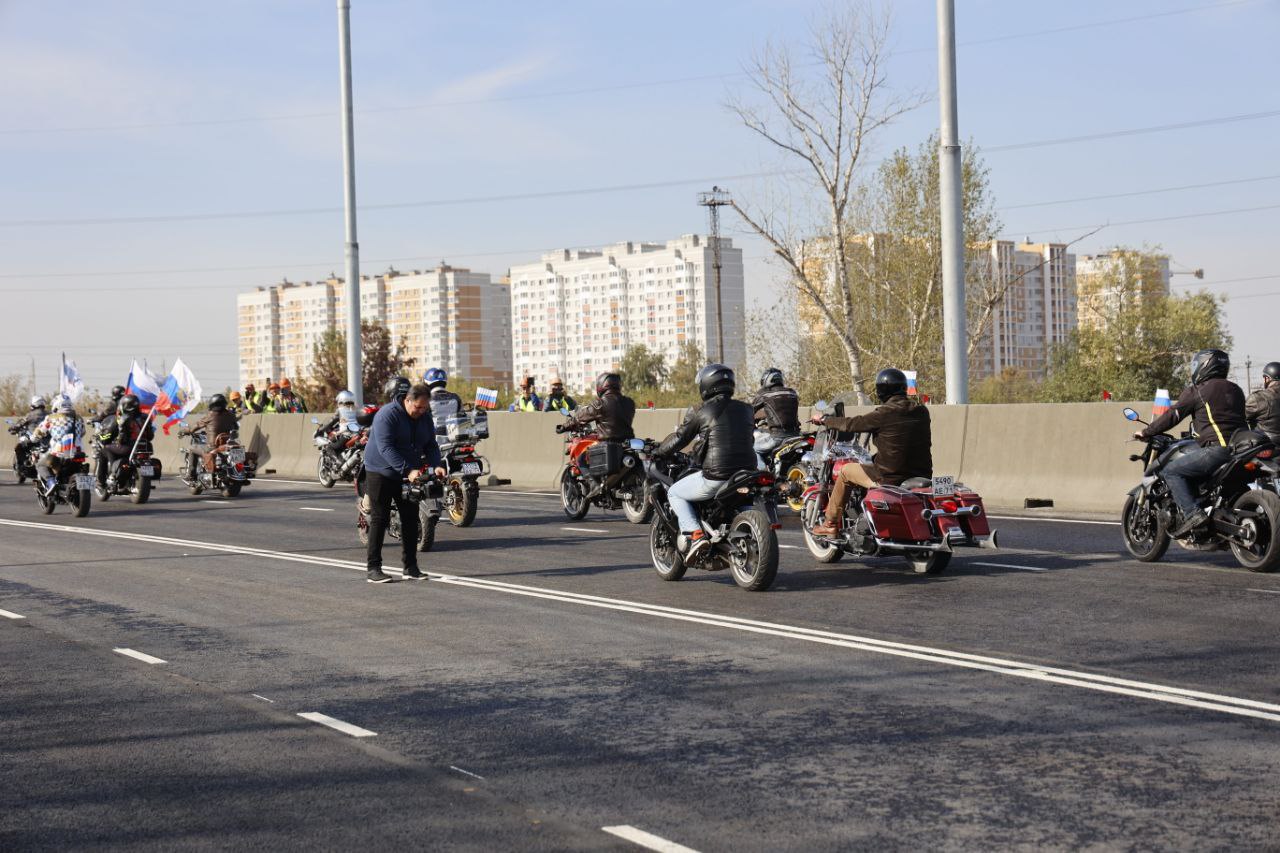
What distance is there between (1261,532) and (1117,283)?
70423mm

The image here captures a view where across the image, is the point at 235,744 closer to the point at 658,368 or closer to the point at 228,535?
the point at 228,535

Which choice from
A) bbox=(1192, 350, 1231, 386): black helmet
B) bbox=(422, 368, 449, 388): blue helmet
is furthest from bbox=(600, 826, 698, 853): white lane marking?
bbox=(422, 368, 449, 388): blue helmet

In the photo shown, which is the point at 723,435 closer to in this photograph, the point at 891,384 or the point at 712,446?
the point at 712,446

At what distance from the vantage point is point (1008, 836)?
5035mm

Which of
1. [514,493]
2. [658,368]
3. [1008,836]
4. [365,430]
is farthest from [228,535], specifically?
[658,368]

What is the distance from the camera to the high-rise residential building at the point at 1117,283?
76500 millimetres

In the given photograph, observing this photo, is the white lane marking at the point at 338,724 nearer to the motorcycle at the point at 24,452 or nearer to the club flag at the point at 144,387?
the club flag at the point at 144,387

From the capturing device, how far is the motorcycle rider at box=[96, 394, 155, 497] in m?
23.5

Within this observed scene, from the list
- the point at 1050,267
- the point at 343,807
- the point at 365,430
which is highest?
the point at 1050,267

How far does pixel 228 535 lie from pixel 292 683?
32.5ft

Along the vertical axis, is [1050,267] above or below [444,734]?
above

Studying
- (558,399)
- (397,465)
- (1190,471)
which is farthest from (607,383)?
(558,399)

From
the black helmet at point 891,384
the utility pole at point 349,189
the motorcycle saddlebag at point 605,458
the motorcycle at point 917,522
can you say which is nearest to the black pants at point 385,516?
the motorcycle saddlebag at point 605,458

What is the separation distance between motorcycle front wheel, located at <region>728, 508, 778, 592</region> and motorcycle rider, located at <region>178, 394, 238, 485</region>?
49.9 ft
